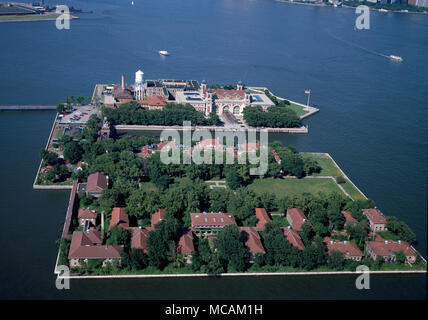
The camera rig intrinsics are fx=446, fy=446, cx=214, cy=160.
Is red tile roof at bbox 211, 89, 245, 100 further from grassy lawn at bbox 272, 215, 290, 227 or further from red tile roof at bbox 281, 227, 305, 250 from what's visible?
red tile roof at bbox 281, 227, 305, 250

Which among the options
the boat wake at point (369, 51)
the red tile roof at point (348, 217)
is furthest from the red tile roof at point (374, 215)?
the boat wake at point (369, 51)

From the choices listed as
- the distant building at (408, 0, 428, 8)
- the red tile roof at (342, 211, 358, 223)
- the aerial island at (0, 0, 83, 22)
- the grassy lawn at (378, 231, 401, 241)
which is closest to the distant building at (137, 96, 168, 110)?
the red tile roof at (342, 211, 358, 223)

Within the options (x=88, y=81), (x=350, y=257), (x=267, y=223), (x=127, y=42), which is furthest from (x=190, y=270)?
(x=127, y=42)

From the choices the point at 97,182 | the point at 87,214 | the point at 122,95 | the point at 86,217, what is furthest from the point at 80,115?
the point at 86,217

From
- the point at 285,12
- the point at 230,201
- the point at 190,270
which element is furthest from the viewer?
the point at 285,12

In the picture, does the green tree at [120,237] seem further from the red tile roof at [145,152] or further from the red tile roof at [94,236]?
the red tile roof at [145,152]

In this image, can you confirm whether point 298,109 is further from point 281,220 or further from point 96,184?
point 96,184

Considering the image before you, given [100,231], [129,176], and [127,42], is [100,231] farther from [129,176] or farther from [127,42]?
[127,42]
